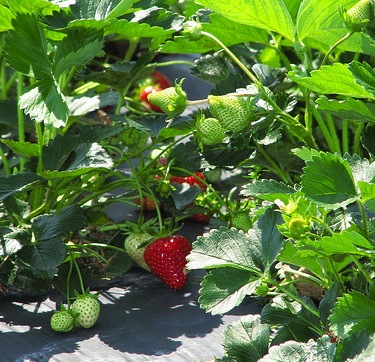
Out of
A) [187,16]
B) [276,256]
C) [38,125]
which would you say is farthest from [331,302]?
[187,16]

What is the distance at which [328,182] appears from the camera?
4.06 ft

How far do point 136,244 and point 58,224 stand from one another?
0.18m

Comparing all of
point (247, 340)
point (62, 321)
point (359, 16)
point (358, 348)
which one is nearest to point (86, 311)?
point (62, 321)

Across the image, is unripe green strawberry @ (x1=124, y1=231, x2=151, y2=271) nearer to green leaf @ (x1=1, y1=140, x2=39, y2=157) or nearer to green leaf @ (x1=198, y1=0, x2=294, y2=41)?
green leaf @ (x1=1, y1=140, x2=39, y2=157)

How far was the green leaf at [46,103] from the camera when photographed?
1545 mm

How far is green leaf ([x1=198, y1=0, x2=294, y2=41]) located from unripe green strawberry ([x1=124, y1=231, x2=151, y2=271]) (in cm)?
48

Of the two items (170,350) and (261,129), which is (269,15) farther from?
(170,350)

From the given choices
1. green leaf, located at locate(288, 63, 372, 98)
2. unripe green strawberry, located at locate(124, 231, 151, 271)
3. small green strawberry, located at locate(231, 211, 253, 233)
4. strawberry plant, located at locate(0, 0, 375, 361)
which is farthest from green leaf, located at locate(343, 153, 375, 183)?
unripe green strawberry, located at locate(124, 231, 151, 271)

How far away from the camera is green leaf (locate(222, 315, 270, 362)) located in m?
1.30

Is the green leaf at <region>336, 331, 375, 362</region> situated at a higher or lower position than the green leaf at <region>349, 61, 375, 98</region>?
lower

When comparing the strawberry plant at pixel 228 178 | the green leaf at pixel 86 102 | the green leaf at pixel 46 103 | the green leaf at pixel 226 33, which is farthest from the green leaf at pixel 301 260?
the green leaf at pixel 86 102

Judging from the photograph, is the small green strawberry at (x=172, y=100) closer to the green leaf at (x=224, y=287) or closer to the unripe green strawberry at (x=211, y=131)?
the unripe green strawberry at (x=211, y=131)

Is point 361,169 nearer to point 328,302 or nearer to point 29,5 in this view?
point 328,302

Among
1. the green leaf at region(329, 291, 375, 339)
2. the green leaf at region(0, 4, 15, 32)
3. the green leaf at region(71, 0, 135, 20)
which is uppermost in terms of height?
the green leaf at region(0, 4, 15, 32)
